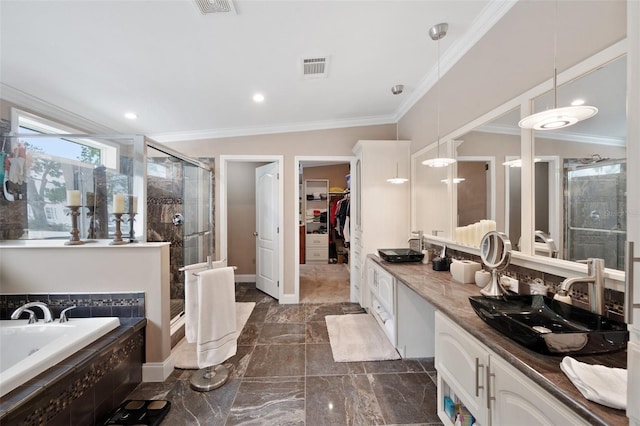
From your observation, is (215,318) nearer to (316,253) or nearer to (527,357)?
(527,357)

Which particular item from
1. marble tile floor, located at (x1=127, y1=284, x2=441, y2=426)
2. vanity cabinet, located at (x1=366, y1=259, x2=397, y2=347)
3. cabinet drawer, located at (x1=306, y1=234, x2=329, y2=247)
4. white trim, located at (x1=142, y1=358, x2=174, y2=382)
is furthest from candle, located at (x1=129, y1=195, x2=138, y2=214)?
cabinet drawer, located at (x1=306, y1=234, x2=329, y2=247)

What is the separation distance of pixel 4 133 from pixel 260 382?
3120mm

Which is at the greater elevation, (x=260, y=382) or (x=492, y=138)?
(x=492, y=138)

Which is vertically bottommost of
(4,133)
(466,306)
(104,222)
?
(466,306)

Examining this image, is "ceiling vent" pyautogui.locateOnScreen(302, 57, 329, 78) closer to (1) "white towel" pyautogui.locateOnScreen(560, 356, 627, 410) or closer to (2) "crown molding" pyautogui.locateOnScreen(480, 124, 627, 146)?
(2) "crown molding" pyautogui.locateOnScreen(480, 124, 627, 146)

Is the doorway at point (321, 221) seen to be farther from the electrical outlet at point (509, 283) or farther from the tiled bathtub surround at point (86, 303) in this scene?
the electrical outlet at point (509, 283)

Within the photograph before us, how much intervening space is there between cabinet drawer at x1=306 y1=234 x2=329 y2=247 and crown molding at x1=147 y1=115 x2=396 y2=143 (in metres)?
3.26

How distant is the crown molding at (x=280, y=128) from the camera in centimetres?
354

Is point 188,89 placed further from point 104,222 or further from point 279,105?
point 104,222

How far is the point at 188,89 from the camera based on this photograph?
2508mm

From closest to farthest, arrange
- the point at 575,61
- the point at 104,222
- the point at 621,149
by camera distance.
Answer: the point at 621,149, the point at 575,61, the point at 104,222

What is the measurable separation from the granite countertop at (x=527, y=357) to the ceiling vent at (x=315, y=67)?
1.99 meters

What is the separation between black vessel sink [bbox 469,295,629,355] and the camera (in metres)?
0.86

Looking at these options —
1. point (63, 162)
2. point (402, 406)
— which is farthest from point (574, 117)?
point (63, 162)
